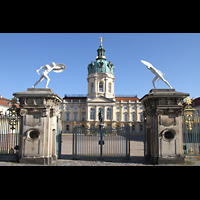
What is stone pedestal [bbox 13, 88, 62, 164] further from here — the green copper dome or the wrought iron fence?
the green copper dome

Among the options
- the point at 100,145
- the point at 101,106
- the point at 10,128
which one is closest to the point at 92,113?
the point at 101,106

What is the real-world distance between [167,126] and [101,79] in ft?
165

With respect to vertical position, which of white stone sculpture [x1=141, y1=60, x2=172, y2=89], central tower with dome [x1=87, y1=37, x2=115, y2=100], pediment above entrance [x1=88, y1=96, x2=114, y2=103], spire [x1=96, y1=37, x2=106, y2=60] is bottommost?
white stone sculpture [x1=141, y1=60, x2=172, y2=89]

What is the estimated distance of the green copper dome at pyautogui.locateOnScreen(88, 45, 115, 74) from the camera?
2334 inches

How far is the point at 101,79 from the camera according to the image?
191 feet

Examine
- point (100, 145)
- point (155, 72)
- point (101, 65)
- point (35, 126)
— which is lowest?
point (100, 145)

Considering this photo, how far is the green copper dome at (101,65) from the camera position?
5928 cm

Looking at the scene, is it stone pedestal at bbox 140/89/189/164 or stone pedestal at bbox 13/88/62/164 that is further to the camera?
stone pedestal at bbox 140/89/189/164

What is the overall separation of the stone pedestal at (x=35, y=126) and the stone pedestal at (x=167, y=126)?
183 inches

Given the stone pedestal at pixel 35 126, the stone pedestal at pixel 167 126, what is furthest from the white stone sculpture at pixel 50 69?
the stone pedestal at pixel 167 126

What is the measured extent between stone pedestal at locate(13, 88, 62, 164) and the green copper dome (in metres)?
51.4

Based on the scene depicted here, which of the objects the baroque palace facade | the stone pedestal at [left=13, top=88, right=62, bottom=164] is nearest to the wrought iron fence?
the stone pedestal at [left=13, top=88, right=62, bottom=164]

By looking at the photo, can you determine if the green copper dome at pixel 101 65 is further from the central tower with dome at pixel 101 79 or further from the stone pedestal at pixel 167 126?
the stone pedestal at pixel 167 126

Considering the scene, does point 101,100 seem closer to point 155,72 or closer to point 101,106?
point 101,106
